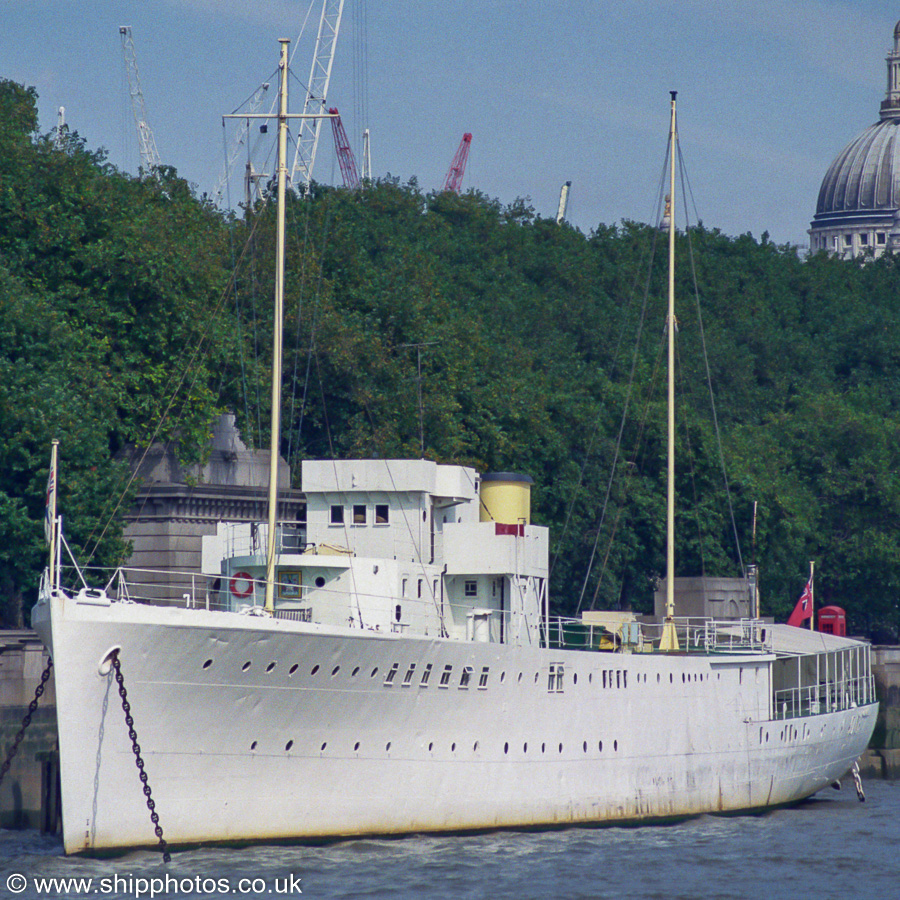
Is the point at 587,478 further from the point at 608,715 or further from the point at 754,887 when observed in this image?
the point at 754,887

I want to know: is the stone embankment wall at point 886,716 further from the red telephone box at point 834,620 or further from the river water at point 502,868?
the river water at point 502,868

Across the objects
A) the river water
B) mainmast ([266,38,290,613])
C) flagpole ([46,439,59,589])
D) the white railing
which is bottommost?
the river water

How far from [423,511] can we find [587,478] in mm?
40205

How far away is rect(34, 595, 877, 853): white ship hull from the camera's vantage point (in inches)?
1366

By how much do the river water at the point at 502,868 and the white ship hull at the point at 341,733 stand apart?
68cm

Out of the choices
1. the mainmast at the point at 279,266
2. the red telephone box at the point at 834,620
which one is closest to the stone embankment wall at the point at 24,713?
the mainmast at the point at 279,266

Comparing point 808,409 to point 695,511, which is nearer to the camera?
point 695,511

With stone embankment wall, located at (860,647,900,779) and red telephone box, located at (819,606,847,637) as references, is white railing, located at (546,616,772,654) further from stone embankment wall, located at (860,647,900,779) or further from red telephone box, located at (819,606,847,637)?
stone embankment wall, located at (860,647,900,779)

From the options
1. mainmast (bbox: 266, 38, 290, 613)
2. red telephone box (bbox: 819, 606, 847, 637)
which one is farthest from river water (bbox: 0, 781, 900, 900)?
red telephone box (bbox: 819, 606, 847, 637)

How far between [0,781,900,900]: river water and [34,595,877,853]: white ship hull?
68 centimetres

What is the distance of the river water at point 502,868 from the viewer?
→ 3356cm

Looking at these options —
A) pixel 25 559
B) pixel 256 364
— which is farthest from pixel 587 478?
pixel 25 559

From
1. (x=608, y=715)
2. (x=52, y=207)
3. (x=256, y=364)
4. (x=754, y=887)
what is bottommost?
(x=754, y=887)

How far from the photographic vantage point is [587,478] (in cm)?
8269
